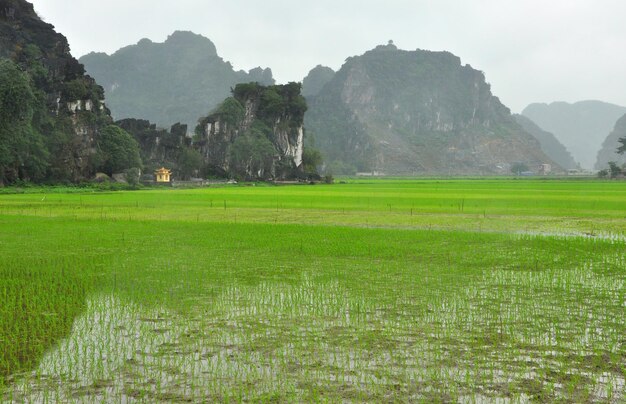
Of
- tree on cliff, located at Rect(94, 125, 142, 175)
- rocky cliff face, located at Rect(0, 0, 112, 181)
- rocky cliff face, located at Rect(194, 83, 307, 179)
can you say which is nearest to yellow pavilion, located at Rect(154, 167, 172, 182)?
tree on cliff, located at Rect(94, 125, 142, 175)

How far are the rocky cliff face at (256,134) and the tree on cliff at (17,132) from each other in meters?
32.2

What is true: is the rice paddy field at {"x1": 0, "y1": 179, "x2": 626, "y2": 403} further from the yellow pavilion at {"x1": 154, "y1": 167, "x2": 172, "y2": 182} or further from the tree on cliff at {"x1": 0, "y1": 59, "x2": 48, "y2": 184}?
the yellow pavilion at {"x1": 154, "y1": 167, "x2": 172, "y2": 182}

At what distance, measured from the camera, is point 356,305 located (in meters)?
7.00

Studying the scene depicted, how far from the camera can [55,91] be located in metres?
54.7

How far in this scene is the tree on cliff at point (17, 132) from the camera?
3778 cm

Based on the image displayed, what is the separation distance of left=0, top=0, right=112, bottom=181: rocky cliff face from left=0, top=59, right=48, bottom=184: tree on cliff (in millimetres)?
2171

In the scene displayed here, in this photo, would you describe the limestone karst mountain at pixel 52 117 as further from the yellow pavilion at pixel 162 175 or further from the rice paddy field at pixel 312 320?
the rice paddy field at pixel 312 320

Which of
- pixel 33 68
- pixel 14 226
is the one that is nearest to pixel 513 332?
pixel 14 226

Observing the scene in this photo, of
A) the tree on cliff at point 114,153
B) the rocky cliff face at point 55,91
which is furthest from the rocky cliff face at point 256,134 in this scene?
the rocky cliff face at point 55,91

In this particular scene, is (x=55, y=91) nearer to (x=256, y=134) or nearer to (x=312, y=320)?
(x=256, y=134)

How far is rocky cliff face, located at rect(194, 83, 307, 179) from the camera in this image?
8131 cm

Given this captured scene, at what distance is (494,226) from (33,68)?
49980 mm

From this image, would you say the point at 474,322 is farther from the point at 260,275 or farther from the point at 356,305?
the point at 260,275

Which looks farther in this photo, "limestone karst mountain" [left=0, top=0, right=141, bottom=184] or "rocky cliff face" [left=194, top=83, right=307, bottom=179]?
"rocky cliff face" [left=194, top=83, right=307, bottom=179]
